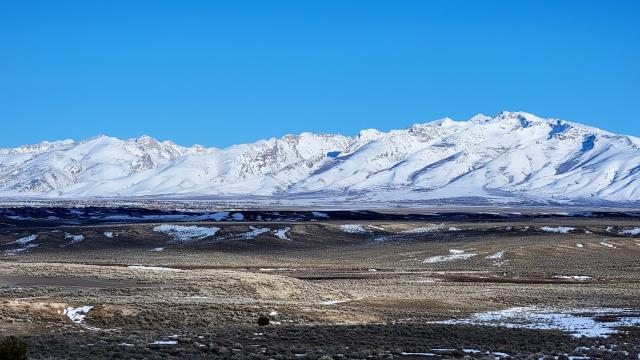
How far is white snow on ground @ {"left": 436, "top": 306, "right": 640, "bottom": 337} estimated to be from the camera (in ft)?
108

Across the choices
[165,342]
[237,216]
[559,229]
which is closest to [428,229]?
[559,229]

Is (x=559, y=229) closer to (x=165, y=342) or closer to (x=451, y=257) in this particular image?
(x=451, y=257)

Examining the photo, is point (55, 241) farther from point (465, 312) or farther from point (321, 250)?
point (465, 312)

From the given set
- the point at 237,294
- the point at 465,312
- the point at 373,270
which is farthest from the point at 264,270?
the point at 465,312

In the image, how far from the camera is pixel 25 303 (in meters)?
33.2

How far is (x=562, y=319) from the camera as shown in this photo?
3641cm

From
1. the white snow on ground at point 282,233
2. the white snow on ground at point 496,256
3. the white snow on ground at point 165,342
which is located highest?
the white snow on ground at point 165,342

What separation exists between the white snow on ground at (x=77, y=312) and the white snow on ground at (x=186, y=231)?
222 ft

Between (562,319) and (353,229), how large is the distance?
73102mm

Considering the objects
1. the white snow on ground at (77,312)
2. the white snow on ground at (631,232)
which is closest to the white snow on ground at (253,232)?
the white snow on ground at (631,232)

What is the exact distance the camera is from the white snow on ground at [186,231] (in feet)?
335

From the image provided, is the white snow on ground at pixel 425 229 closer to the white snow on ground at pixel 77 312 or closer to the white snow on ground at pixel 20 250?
the white snow on ground at pixel 20 250

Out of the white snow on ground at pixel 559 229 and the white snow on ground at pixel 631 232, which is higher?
the white snow on ground at pixel 559 229

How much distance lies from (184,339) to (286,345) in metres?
2.91
